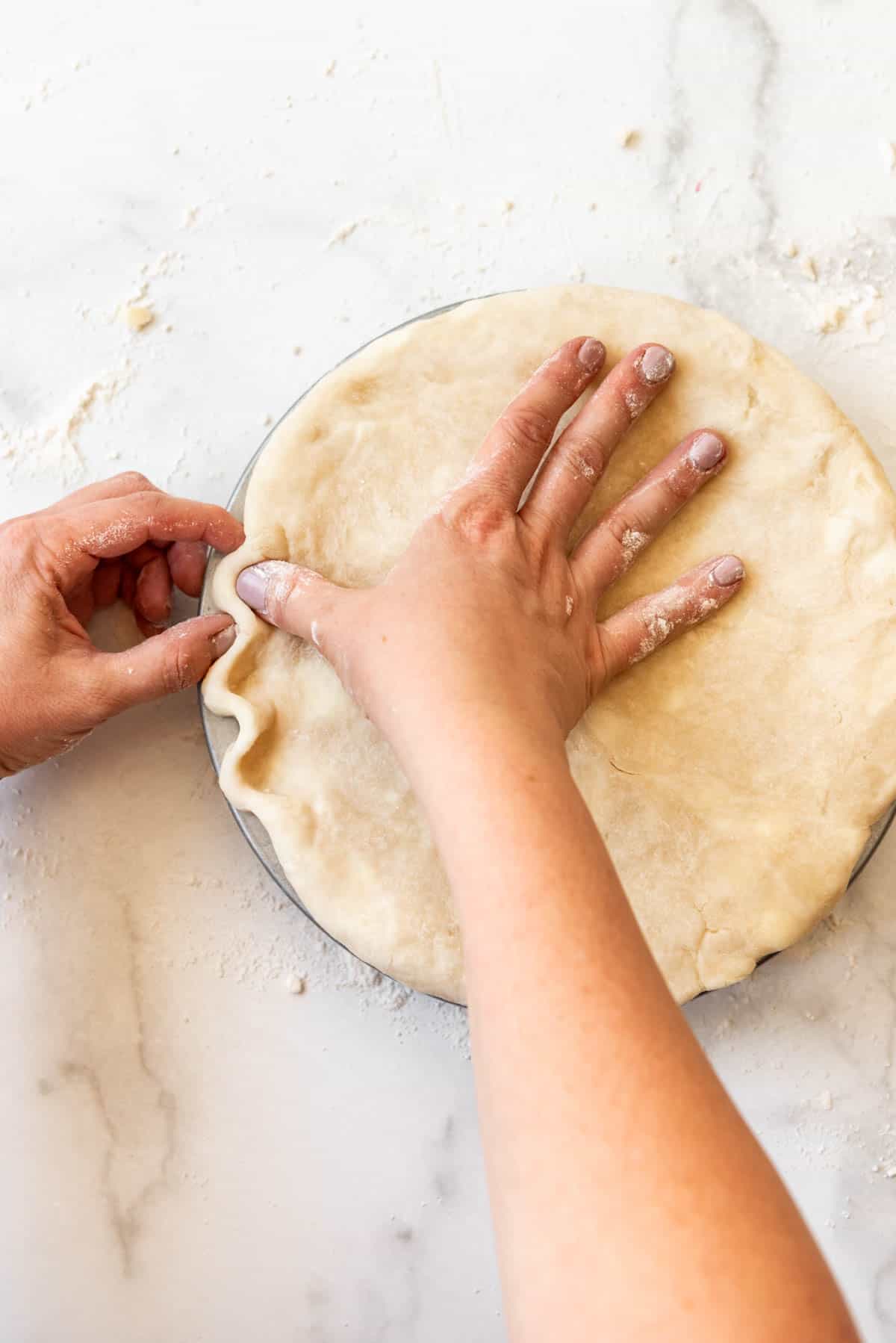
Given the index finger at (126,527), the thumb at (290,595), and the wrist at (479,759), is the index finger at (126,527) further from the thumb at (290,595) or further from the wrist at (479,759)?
the wrist at (479,759)

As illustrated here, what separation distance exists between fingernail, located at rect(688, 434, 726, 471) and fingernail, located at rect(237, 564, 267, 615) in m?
0.51

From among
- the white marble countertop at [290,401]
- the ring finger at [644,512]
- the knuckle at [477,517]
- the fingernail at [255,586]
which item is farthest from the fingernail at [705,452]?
the fingernail at [255,586]

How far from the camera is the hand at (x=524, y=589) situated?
959mm

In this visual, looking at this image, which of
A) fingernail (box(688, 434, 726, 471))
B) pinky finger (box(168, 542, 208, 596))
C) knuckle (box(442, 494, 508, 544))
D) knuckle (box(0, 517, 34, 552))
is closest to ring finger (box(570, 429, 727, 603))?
fingernail (box(688, 434, 726, 471))

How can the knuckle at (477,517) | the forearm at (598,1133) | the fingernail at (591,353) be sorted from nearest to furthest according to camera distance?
the forearm at (598,1133)
the knuckle at (477,517)
the fingernail at (591,353)

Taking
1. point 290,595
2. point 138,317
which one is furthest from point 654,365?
point 138,317

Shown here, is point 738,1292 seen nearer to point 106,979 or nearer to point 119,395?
point 106,979

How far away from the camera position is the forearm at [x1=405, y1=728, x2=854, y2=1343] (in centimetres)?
65

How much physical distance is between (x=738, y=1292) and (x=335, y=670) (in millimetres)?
701

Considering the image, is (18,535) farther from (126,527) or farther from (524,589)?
(524,589)

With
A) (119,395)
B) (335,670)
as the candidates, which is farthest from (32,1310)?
(119,395)

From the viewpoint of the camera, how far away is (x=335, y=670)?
1130 mm

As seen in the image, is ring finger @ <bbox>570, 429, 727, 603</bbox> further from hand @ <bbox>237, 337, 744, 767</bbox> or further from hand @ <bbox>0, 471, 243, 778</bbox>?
hand @ <bbox>0, 471, 243, 778</bbox>

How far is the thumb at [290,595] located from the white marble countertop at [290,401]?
0.28 m
